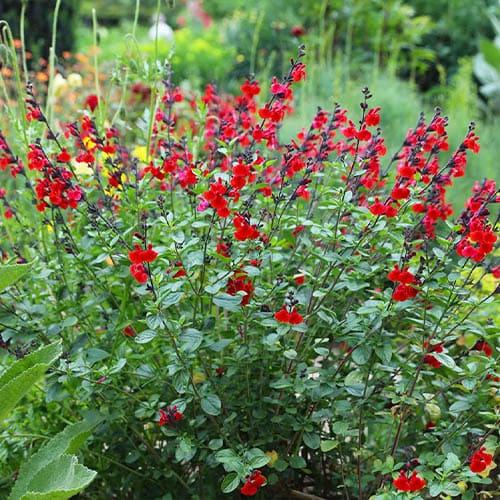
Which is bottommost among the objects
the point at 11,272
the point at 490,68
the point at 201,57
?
the point at 201,57

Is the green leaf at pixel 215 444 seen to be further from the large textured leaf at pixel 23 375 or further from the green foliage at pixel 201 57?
the green foliage at pixel 201 57

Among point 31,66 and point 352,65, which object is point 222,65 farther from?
point 31,66

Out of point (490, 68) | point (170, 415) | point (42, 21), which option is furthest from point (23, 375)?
point (490, 68)

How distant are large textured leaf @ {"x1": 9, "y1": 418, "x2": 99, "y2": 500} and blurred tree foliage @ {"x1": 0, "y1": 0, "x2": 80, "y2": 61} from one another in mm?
6213

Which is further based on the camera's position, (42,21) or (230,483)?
(42,21)

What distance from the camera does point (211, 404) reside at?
1641 millimetres

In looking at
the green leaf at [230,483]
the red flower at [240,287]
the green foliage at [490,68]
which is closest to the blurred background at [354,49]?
the green foliage at [490,68]

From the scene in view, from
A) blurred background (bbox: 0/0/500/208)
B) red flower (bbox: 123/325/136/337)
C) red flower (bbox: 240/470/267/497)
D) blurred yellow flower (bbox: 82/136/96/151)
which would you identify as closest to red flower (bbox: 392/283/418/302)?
red flower (bbox: 240/470/267/497)

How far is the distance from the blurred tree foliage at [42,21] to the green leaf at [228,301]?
6.37m

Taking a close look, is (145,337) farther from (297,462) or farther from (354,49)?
(354,49)

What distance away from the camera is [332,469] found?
2.03 metres

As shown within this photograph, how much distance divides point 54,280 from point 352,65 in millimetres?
Result: 6013

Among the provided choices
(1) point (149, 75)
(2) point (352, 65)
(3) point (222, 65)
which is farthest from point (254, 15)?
(1) point (149, 75)

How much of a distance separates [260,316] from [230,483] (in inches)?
13.8
